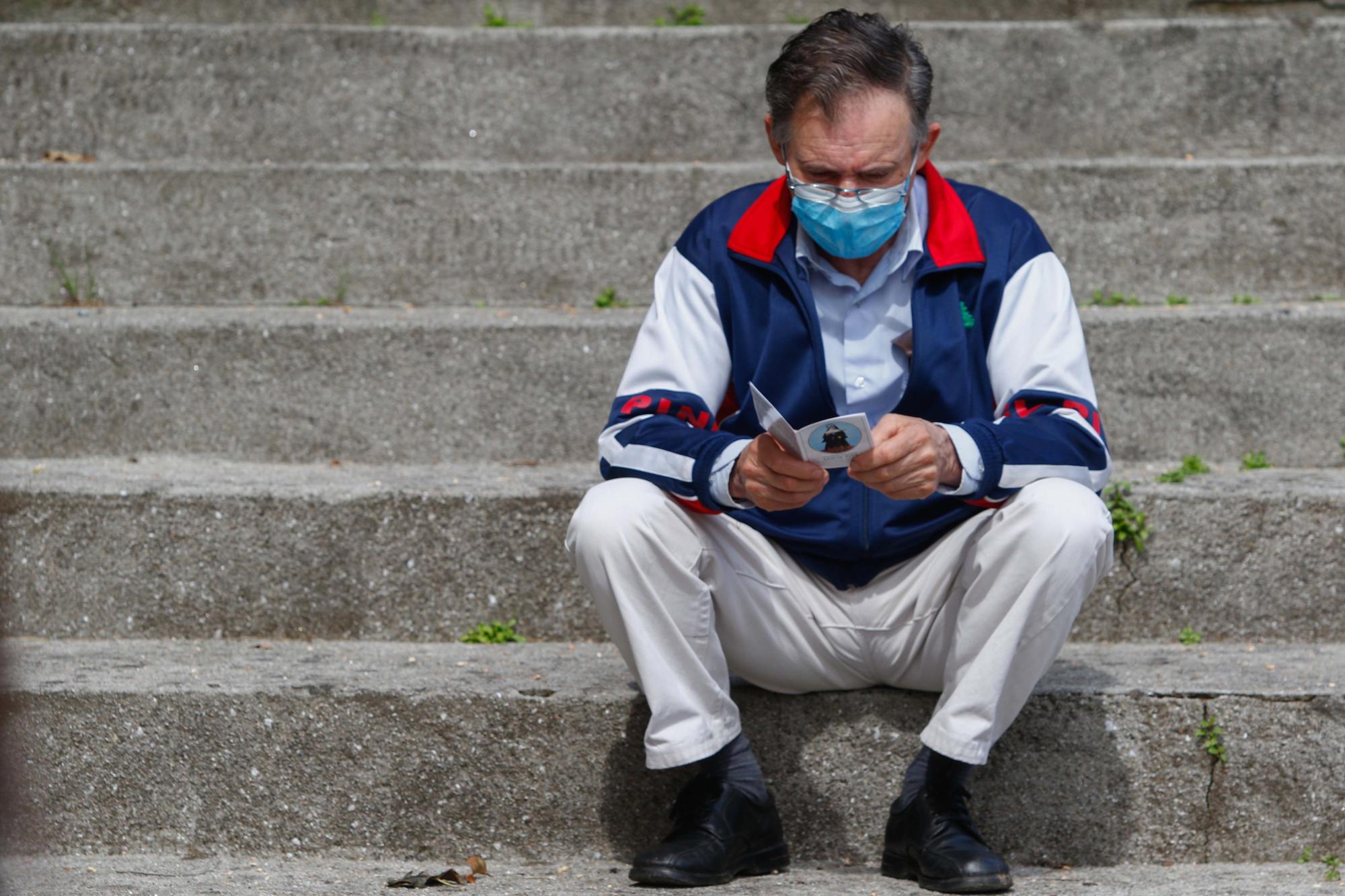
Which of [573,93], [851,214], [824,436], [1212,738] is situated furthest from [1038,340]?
[573,93]

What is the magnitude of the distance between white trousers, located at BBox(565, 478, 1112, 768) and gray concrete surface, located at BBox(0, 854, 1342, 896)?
26 centimetres

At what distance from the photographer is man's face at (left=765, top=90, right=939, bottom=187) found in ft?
7.96

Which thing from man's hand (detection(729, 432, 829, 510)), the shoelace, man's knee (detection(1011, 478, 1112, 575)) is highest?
man's hand (detection(729, 432, 829, 510))

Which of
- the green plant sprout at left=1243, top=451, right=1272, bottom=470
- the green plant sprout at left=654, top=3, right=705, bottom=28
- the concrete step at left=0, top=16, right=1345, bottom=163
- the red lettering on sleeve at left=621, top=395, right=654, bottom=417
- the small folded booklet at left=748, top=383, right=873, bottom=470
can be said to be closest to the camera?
the small folded booklet at left=748, top=383, right=873, bottom=470

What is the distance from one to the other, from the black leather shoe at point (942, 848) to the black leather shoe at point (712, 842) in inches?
8.0

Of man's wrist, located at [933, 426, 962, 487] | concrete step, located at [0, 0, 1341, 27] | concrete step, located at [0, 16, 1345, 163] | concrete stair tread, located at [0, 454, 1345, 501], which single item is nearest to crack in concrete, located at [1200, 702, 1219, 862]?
concrete stair tread, located at [0, 454, 1345, 501]

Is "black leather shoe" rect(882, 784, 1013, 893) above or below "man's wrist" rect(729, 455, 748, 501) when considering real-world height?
below

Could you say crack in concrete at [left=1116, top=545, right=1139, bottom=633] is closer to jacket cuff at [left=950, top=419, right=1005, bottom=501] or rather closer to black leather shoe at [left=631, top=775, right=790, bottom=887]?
jacket cuff at [left=950, top=419, right=1005, bottom=501]

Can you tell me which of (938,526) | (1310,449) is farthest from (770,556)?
(1310,449)

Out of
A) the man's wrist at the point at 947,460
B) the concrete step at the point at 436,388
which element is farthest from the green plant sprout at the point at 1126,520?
the man's wrist at the point at 947,460

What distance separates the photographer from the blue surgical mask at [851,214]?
2.43m

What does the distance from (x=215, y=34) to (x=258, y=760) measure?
2.36m

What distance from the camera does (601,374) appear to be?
11.0 ft

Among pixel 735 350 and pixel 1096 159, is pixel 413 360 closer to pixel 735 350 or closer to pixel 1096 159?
pixel 735 350
